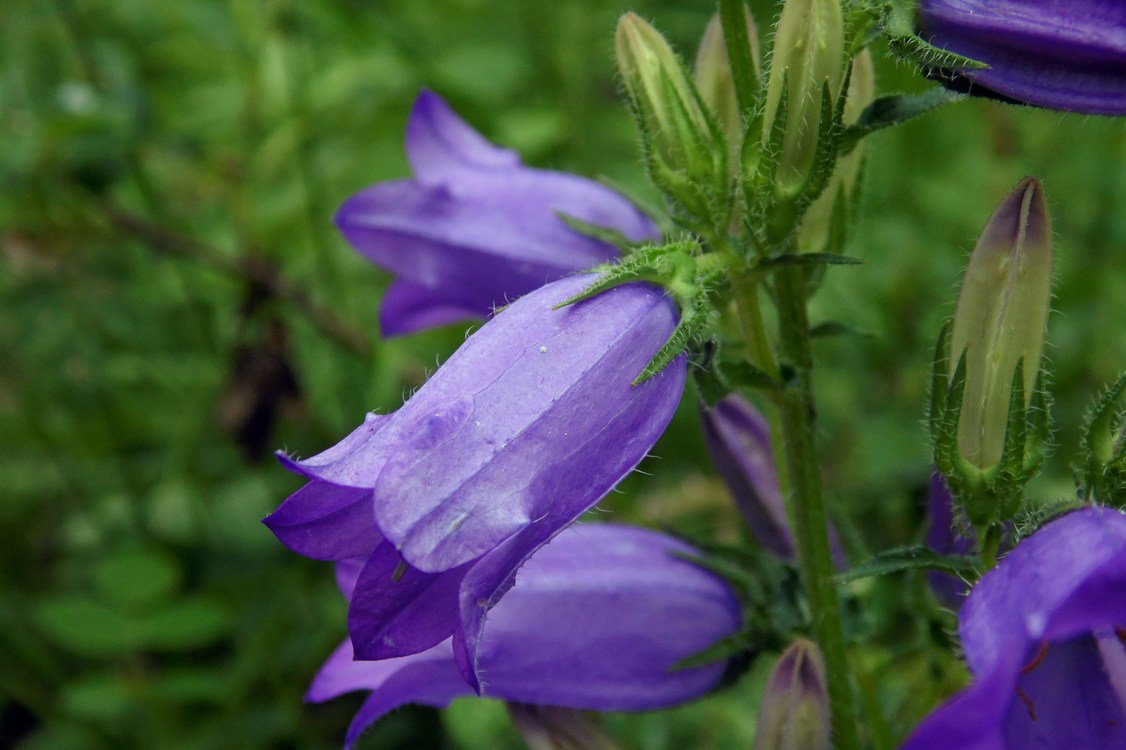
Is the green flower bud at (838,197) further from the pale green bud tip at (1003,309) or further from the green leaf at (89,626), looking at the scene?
the green leaf at (89,626)

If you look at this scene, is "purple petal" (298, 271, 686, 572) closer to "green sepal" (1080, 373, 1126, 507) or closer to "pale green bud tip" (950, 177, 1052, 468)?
"pale green bud tip" (950, 177, 1052, 468)

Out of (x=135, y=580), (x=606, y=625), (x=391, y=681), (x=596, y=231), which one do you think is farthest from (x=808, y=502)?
(x=135, y=580)

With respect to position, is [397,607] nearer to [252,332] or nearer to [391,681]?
[391,681]

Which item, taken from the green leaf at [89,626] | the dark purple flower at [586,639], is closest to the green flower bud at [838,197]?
the dark purple flower at [586,639]

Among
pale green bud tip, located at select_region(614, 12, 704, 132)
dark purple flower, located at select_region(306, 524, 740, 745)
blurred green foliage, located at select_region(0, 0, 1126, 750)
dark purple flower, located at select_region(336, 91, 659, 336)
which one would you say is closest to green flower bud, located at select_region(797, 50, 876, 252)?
pale green bud tip, located at select_region(614, 12, 704, 132)

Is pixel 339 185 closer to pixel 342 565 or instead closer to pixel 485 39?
pixel 485 39

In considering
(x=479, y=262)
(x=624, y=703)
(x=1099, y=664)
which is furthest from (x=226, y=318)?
(x=1099, y=664)

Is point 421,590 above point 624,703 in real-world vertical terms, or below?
above

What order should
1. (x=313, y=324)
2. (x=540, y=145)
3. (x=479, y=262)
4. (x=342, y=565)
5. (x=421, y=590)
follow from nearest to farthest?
(x=421, y=590)
(x=342, y=565)
(x=479, y=262)
(x=313, y=324)
(x=540, y=145)
